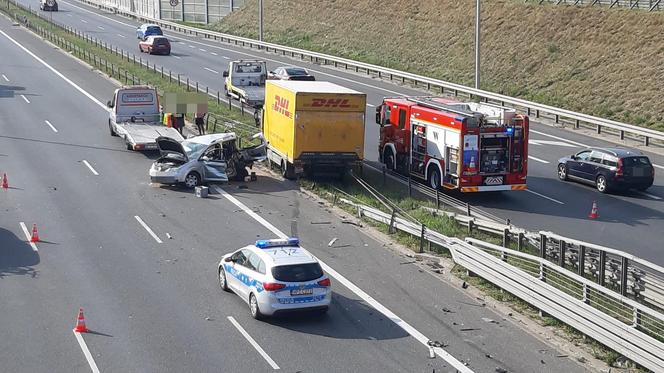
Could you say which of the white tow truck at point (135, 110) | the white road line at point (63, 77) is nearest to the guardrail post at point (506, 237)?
the white tow truck at point (135, 110)

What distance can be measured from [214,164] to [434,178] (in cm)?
732

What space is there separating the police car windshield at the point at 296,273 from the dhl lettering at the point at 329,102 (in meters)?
13.6

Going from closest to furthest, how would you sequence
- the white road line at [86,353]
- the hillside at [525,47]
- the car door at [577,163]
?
the white road line at [86,353], the car door at [577,163], the hillside at [525,47]

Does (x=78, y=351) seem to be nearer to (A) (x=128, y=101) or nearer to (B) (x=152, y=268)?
(B) (x=152, y=268)

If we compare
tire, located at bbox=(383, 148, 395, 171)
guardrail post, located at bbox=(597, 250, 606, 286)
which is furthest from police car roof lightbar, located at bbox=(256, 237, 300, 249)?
tire, located at bbox=(383, 148, 395, 171)

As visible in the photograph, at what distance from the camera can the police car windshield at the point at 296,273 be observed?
19.4 meters

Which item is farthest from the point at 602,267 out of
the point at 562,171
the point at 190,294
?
the point at 562,171

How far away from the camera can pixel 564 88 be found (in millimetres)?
54719

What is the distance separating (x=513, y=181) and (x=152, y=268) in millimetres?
12796

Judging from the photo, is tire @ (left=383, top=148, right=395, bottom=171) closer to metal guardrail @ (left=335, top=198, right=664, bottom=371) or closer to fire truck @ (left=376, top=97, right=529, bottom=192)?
fire truck @ (left=376, top=97, right=529, bottom=192)

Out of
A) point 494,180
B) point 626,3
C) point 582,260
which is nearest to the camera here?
point 582,260

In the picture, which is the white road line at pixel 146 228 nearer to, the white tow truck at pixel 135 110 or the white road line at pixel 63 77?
the white tow truck at pixel 135 110

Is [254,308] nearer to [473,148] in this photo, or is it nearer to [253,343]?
[253,343]

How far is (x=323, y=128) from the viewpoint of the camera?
3288 centimetres
